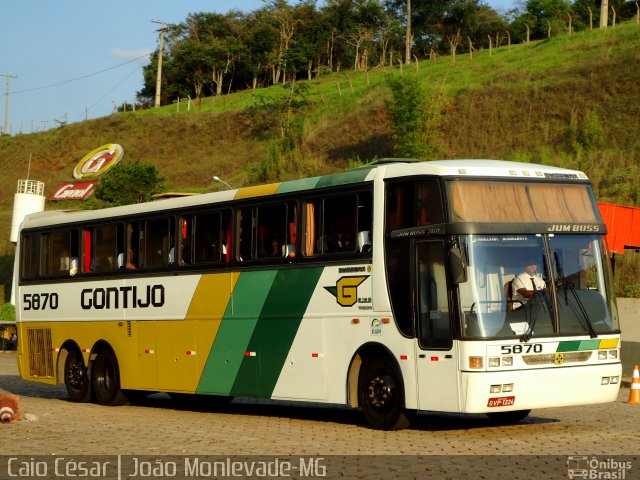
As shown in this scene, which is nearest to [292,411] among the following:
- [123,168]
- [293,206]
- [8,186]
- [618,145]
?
[293,206]

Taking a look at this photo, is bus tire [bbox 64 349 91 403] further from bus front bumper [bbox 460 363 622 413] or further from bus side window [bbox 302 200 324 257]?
bus front bumper [bbox 460 363 622 413]

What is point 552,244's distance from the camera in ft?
46.4

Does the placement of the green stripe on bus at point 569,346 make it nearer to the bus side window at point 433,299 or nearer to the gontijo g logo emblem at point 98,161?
the bus side window at point 433,299

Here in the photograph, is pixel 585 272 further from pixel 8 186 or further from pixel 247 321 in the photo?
pixel 8 186

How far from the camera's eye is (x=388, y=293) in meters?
14.4

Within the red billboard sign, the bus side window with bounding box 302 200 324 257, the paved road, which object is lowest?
the paved road

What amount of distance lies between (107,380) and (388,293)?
8657 millimetres

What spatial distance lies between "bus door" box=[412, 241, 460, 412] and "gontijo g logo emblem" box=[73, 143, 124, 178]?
254 feet

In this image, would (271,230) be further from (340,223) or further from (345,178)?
(345,178)

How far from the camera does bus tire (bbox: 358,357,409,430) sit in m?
14.2

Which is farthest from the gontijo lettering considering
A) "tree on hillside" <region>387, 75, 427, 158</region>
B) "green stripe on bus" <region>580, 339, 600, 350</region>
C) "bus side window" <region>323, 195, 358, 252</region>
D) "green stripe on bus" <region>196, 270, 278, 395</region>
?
"tree on hillside" <region>387, 75, 427, 158</region>

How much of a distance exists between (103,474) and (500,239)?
608cm

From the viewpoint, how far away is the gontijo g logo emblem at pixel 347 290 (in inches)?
591

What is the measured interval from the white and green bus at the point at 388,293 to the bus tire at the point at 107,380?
2.95 feet
